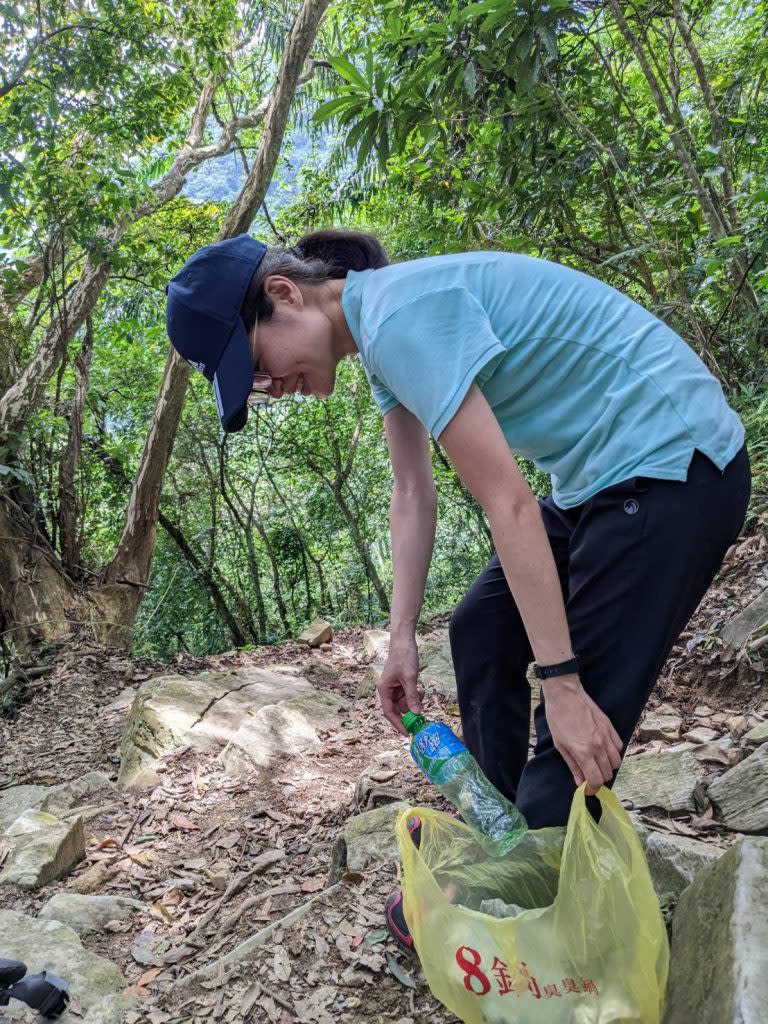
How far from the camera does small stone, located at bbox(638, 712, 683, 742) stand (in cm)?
271

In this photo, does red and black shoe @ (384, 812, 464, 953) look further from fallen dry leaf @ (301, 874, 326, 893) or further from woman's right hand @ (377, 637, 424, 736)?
fallen dry leaf @ (301, 874, 326, 893)

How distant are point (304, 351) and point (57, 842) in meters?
2.17

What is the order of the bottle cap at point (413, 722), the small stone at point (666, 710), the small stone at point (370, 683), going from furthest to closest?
the small stone at point (370, 683) < the small stone at point (666, 710) < the bottle cap at point (413, 722)

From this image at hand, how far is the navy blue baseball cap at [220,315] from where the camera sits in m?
1.43

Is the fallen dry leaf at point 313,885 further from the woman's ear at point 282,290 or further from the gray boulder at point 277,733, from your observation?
the woman's ear at point 282,290

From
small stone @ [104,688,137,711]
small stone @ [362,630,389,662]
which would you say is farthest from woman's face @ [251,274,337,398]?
small stone @ [362,630,389,662]

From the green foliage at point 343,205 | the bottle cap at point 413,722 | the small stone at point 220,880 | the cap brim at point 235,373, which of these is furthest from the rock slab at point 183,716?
the green foliage at point 343,205

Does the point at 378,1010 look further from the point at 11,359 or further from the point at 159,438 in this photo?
the point at 11,359

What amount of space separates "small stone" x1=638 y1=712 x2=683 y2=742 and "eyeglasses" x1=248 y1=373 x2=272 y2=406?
1939 mm

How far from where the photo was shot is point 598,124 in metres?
4.27

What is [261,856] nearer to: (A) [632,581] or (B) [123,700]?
(A) [632,581]

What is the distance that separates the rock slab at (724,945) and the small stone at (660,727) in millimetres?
1357

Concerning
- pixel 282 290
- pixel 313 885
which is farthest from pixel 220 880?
pixel 282 290

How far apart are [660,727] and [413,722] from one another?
1565 mm
